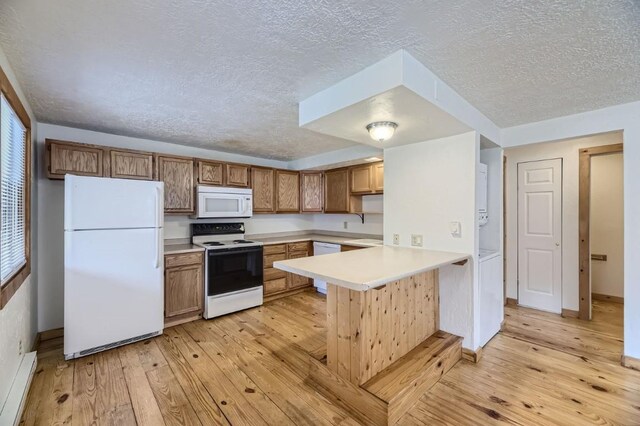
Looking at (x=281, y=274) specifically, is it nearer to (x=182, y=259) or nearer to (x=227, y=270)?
(x=227, y=270)

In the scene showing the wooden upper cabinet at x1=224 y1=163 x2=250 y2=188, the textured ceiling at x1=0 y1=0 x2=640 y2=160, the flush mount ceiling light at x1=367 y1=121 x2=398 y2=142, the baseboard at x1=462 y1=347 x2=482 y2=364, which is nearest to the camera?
the textured ceiling at x1=0 y1=0 x2=640 y2=160

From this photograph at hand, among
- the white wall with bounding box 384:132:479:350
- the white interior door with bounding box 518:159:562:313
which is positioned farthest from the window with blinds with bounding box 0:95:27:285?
the white interior door with bounding box 518:159:562:313

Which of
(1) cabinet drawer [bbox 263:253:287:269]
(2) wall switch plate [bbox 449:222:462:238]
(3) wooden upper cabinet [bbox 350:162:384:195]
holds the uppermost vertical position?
(3) wooden upper cabinet [bbox 350:162:384:195]

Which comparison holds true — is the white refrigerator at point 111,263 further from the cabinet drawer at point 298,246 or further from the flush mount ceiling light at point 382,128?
the flush mount ceiling light at point 382,128

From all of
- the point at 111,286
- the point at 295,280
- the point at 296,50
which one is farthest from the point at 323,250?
the point at 296,50

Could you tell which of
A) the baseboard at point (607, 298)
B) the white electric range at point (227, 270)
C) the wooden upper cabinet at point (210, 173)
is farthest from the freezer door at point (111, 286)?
the baseboard at point (607, 298)

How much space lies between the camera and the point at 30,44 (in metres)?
1.57

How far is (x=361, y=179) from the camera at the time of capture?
4305 mm

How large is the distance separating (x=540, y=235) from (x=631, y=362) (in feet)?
5.46

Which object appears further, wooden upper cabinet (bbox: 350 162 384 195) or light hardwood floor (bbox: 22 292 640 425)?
wooden upper cabinet (bbox: 350 162 384 195)

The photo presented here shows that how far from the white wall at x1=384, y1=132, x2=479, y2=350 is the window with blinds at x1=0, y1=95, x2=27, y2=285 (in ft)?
10.1

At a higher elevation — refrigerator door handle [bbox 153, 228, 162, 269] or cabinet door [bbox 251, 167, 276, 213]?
cabinet door [bbox 251, 167, 276, 213]

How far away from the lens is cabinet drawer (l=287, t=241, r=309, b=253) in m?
4.37

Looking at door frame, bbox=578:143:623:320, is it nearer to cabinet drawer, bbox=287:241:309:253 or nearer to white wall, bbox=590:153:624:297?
white wall, bbox=590:153:624:297
